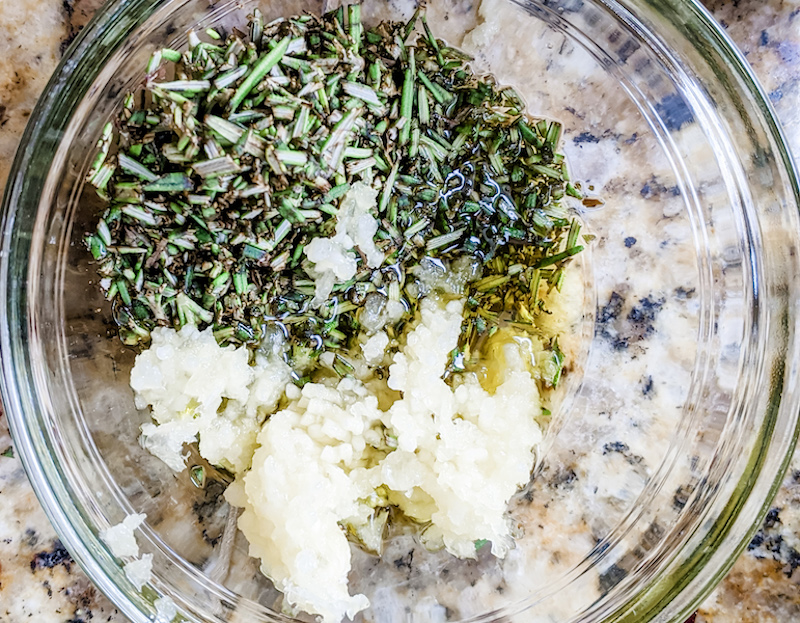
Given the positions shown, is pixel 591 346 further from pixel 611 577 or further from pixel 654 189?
pixel 611 577

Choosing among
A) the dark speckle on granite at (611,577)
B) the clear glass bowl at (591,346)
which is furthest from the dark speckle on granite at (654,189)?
the dark speckle on granite at (611,577)

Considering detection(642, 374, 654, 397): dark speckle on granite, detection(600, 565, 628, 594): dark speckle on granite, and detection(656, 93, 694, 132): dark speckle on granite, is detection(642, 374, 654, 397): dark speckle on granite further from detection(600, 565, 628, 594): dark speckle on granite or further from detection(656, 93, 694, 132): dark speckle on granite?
detection(656, 93, 694, 132): dark speckle on granite

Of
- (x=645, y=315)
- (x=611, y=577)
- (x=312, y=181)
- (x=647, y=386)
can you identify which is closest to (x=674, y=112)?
(x=645, y=315)

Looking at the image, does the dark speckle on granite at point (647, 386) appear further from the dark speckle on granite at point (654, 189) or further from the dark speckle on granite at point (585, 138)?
the dark speckle on granite at point (585, 138)

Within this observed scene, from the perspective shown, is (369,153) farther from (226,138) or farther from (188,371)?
(188,371)

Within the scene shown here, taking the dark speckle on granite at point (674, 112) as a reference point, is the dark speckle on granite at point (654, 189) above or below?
below

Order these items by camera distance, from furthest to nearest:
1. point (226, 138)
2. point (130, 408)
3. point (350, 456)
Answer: point (130, 408)
point (350, 456)
point (226, 138)

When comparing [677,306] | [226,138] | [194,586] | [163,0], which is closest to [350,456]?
[194,586]

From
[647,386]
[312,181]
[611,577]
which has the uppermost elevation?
[312,181]
